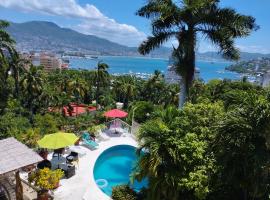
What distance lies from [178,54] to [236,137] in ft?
17.1

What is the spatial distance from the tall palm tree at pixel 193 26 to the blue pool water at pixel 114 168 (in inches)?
231

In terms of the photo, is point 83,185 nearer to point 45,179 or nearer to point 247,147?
point 45,179

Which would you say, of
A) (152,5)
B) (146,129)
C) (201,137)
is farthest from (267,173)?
(152,5)

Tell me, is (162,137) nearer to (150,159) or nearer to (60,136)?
(150,159)

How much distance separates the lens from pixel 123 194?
12.4 m

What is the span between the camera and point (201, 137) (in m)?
10.9

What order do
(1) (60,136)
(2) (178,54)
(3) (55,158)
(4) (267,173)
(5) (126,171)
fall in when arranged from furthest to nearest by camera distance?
(5) (126,171), (3) (55,158), (1) (60,136), (2) (178,54), (4) (267,173)

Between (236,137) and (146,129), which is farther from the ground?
(236,137)

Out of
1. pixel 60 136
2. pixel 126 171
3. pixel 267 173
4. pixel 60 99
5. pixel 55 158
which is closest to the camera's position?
pixel 267 173

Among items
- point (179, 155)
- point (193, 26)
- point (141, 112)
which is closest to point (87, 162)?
point (179, 155)

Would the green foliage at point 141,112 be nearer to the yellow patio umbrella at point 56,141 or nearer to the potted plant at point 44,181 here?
the yellow patio umbrella at point 56,141

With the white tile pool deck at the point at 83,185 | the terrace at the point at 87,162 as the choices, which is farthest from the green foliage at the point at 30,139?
the white tile pool deck at the point at 83,185

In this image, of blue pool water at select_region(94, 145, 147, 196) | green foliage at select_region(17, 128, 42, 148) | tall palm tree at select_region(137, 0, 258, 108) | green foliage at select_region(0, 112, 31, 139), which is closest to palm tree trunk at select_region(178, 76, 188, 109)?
tall palm tree at select_region(137, 0, 258, 108)

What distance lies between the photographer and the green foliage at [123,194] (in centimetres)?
1219
